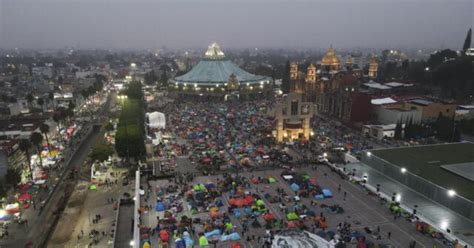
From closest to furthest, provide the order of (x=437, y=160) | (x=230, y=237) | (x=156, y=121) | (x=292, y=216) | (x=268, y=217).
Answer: (x=230, y=237) → (x=268, y=217) → (x=292, y=216) → (x=437, y=160) → (x=156, y=121)

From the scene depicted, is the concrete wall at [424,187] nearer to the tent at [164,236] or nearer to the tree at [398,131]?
the tree at [398,131]

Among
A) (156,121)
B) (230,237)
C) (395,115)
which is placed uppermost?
(395,115)

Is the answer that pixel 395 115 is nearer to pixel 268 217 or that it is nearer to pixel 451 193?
pixel 451 193

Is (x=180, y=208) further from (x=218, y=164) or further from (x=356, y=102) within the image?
(x=356, y=102)

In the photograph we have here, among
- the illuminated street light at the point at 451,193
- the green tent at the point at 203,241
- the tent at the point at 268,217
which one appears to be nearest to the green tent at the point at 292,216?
the tent at the point at 268,217

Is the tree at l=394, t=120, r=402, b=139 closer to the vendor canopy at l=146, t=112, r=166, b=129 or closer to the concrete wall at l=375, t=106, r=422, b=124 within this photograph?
the concrete wall at l=375, t=106, r=422, b=124

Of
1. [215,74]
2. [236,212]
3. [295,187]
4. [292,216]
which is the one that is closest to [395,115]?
[295,187]
